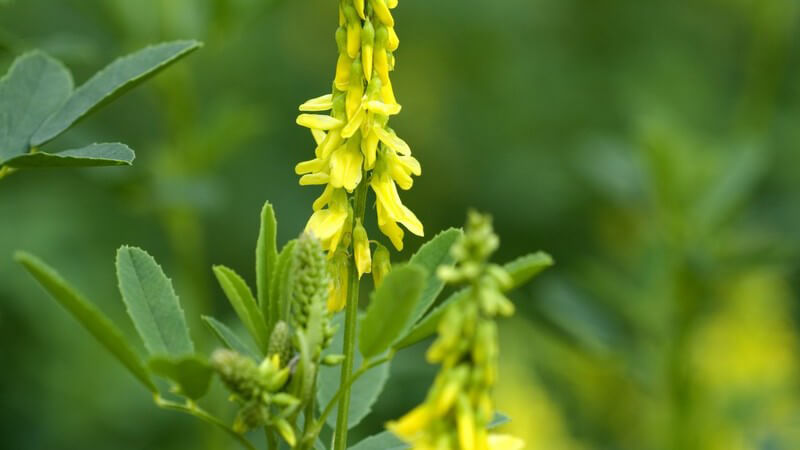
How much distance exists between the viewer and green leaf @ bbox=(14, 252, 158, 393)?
3.01 ft

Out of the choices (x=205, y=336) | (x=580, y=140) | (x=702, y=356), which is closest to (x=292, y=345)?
(x=205, y=336)

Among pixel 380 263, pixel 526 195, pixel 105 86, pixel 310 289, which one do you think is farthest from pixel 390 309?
pixel 526 195

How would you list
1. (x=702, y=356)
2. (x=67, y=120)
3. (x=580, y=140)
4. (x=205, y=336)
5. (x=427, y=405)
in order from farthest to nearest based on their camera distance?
(x=580, y=140) < (x=702, y=356) < (x=205, y=336) < (x=67, y=120) < (x=427, y=405)

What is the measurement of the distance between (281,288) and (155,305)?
14 centimetres

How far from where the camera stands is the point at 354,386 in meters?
1.39

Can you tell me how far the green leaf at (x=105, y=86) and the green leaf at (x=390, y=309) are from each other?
44 cm

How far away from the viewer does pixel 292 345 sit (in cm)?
108

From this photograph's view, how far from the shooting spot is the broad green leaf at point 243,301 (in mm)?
1126

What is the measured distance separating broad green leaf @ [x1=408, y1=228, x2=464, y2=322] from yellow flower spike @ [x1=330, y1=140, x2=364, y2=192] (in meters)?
0.11

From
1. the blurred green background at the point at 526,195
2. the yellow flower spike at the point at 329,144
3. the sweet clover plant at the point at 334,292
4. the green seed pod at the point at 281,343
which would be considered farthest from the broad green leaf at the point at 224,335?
the blurred green background at the point at 526,195

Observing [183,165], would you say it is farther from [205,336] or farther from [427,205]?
[427,205]

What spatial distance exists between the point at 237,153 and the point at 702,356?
218 cm

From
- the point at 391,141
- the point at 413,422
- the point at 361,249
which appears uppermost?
the point at 391,141

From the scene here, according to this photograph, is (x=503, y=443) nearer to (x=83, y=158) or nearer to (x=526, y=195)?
(x=83, y=158)
